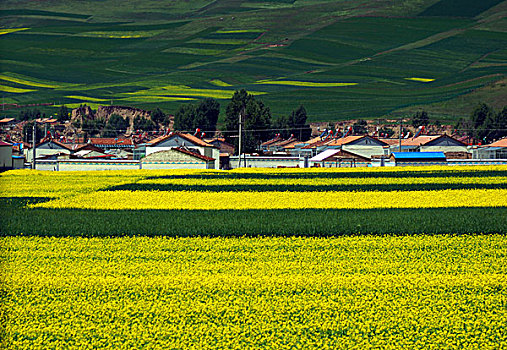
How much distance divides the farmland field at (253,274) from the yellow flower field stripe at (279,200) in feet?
1.09

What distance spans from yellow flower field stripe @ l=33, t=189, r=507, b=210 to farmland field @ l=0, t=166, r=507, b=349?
33cm

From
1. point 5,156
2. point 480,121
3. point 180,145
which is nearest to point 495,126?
point 480,121

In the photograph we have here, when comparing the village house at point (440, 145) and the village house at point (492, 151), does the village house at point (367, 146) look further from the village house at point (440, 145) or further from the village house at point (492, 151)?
the village house at point (492, 151)

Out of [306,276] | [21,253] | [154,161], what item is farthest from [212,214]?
[154,161]

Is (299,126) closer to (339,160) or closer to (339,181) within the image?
(339,160)

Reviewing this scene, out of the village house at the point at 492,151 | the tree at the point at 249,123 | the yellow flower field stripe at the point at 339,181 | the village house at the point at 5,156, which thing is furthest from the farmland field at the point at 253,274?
the tree at the point at 249,123

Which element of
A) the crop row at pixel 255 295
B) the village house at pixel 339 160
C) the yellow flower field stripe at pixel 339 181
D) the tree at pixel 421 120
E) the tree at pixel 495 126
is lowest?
the crop row at pixel 255 295

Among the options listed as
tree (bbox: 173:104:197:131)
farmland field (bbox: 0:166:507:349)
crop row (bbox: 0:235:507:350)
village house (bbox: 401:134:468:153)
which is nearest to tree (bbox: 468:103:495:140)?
village house (bbox: 401:134:468:153)

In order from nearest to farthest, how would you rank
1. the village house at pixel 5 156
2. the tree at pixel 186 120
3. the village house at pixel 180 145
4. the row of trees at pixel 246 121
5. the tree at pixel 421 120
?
the village house at pixel 5 156 → the village house at pixel 180 145 → the row of trees at pixel 246 121 → the tree at pixel 186 120 → the tree at pixel 421 120

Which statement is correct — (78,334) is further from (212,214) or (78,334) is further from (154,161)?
(154,161)

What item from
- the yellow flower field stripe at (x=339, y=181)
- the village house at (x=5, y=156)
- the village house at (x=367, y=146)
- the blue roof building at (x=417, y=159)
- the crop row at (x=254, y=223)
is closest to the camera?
the crop row at (x=254, y=223)

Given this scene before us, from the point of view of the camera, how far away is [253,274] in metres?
20.1

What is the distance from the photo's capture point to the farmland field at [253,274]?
48.0ft

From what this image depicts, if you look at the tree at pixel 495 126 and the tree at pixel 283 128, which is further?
the tree at pixel 283 128
